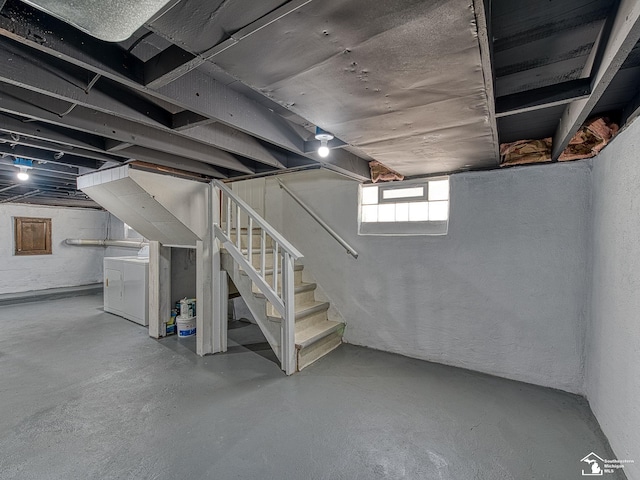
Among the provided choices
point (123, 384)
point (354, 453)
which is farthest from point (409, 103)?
point (123, 384)

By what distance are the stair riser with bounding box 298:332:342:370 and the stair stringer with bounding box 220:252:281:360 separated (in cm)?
22

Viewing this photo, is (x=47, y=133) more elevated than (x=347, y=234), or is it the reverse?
(x=47, y=133)

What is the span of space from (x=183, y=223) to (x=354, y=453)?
93.9 inches

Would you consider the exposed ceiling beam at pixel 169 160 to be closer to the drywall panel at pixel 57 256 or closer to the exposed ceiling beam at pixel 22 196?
the exposed ceiling beam at pixel 22 196

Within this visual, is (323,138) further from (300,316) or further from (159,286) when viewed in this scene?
(159,286)

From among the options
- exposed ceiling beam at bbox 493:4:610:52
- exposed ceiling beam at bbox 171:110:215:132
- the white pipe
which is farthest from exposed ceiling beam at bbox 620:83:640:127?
the white pipe

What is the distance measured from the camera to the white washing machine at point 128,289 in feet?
13.0

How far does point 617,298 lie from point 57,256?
28.1ft

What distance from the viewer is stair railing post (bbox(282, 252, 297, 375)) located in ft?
8.34

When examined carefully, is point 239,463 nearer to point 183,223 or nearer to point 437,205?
point 183,223

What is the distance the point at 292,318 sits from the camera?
257 centimetres

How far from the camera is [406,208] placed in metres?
3.10

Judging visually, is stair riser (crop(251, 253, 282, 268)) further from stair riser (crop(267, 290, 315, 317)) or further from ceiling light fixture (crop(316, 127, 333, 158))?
ceiling light fixture (crop(316, 127, 333, 158))

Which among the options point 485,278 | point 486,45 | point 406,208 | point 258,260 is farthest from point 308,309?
point 486,45
